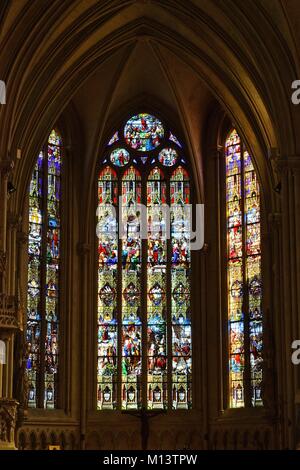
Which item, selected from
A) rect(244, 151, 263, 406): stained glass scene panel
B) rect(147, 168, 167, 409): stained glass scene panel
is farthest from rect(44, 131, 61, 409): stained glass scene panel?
rect(244, 151, 263, 406): stained glass scene panel

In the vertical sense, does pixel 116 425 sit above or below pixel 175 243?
below

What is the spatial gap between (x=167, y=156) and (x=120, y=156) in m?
1.31

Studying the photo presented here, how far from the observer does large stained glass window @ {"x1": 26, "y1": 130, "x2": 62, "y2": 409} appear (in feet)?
87.2

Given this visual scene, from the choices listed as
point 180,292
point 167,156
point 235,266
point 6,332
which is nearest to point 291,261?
point 6,332

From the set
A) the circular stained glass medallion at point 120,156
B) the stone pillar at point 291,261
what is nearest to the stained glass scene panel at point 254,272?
the circular stained glass medallion at point 120,156

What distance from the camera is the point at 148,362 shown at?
2773 centimetres

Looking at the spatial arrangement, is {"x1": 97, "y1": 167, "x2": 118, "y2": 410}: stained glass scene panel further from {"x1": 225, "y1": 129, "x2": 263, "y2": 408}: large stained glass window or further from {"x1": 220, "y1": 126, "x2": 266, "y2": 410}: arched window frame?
{"x1": 225, "y1": 129, "x2": 263, "y2": 408}: large stained glass window

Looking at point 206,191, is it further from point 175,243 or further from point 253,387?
point 253,387

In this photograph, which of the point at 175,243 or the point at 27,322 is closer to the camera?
the point at 27,322

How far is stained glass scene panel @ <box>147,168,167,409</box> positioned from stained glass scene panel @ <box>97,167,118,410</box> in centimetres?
92

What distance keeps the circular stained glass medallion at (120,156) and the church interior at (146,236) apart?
11 cm

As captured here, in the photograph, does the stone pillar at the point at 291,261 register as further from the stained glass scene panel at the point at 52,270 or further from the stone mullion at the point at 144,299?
the stained glass scene panel at the point at 52,270
